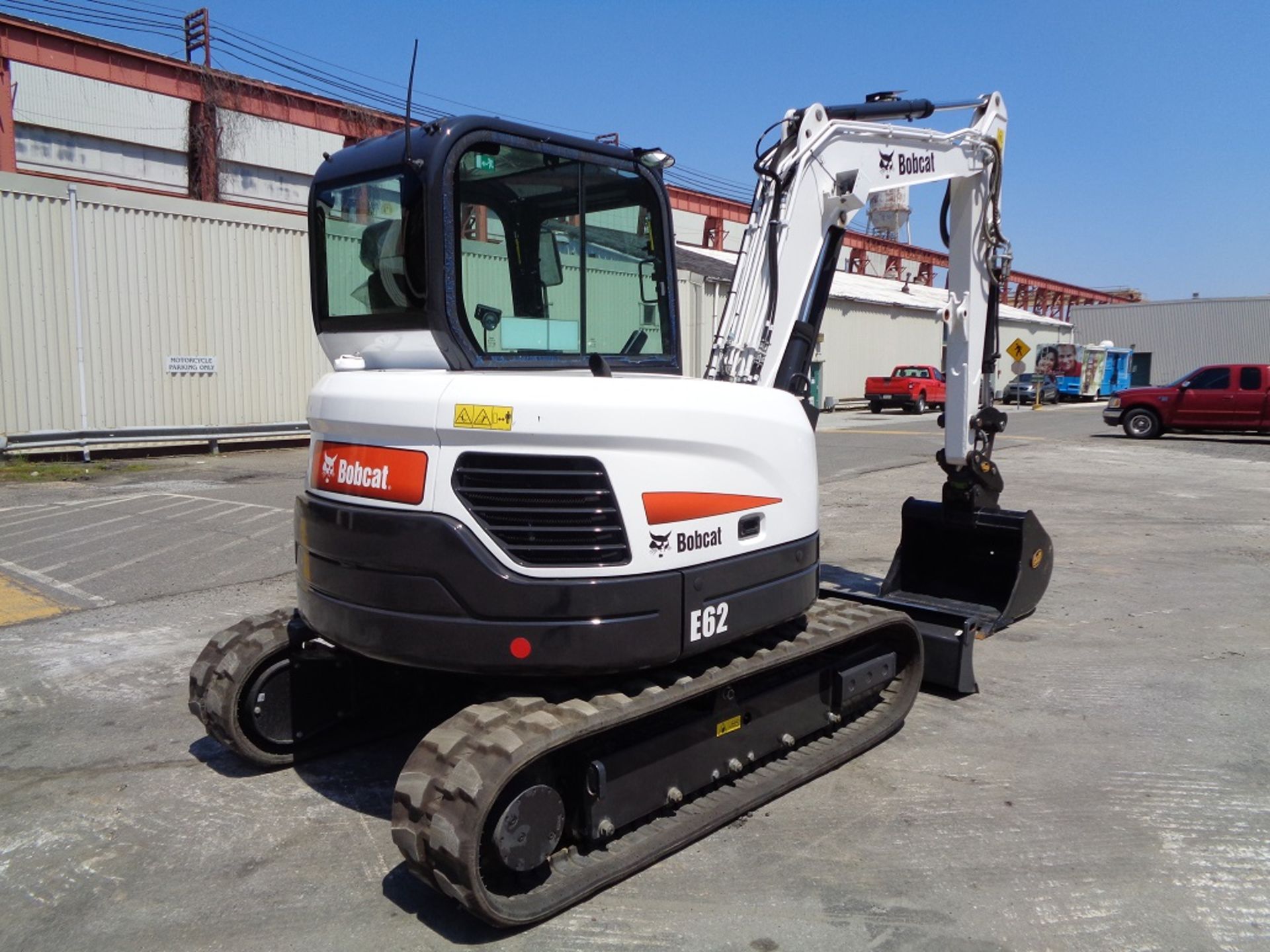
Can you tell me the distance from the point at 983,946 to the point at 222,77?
26.3 metres

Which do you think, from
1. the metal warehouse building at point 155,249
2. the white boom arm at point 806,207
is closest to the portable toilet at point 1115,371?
the metal warehouse building at point 155,249

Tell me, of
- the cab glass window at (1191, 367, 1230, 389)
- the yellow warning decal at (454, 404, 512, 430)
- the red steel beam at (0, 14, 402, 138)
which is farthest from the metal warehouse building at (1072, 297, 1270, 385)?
the yellow warning decal at (454, 404, 512, 430)

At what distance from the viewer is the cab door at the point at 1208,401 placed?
22250 mm

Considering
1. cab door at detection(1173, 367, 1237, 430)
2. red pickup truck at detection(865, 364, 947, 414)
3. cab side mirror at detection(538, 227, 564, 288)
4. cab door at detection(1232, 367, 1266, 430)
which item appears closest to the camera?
A: cab side mirror at detection(538, 227, 564, 288)

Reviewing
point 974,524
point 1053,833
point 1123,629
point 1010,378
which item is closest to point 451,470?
point 1053,833

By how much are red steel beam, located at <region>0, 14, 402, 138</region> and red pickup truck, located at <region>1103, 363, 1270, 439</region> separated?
1885cm

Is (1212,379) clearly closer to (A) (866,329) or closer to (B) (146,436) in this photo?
(A) (866,329)

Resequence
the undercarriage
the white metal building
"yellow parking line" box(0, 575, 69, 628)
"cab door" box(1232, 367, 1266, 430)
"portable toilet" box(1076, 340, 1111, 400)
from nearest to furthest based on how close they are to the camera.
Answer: the undercarriage < "yellow parking line" box(0, 575, 69, 628) < "cab door" box(1232, 367, 1266, 430) < the white metal building < "portable toilet" box(1076, 340, 1111, 400)

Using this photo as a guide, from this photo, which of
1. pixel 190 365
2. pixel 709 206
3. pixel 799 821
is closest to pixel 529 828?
pixel 799 821

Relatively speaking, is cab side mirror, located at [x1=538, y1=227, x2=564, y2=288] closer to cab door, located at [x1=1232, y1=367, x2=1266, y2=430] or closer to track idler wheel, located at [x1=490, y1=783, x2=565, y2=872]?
track idler wheel, located at [x1=490, y1=783, x2=565, y2=872]

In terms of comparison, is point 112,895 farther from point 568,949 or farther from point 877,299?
point 877,299

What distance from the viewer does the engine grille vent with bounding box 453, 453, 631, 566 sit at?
3559mm

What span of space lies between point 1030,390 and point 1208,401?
19.3 metres

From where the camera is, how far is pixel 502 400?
138 inches
